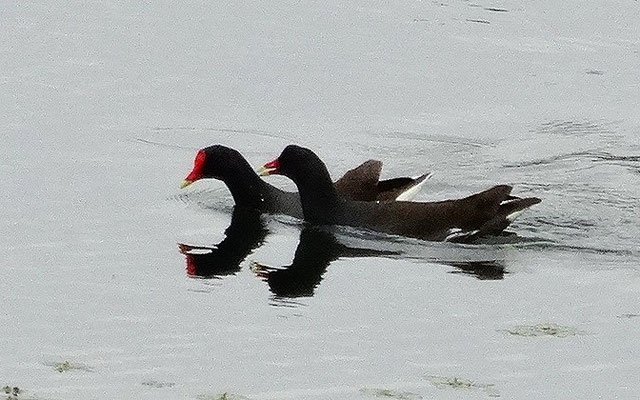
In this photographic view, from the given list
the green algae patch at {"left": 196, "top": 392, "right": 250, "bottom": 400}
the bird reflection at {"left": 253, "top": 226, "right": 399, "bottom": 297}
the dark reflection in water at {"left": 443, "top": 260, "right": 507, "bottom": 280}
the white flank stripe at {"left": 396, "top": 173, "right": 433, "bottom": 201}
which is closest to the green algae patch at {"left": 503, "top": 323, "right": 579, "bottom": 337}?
the dark reflection in water at {"left": 443, "top": 260, "right": 507, "bottom": 280}

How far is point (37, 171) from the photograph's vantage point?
14.8 m

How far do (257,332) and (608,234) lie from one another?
4.26 meters

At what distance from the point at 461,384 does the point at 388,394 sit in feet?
1.53

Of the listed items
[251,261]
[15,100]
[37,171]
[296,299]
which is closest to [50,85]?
[15,100]

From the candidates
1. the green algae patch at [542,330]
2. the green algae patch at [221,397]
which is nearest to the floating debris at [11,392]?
the green algae patch at [221,397]

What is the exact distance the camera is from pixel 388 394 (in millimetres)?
9422

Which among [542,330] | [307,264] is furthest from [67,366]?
[307,264]

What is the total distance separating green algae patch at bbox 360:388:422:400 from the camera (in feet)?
30.8

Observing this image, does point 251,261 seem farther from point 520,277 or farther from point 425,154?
point 425,154

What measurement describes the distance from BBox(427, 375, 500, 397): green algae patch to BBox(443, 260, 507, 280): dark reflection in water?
267cm

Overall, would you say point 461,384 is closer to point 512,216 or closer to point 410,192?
point 512,216

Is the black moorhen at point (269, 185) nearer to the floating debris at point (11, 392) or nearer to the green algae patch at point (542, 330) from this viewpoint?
the green algae patch at point (542, 330)

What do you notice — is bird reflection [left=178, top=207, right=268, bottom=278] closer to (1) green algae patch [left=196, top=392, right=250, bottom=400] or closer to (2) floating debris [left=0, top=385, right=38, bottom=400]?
(1) green algae patch [left=196, top=392, right=250, bottom=400]

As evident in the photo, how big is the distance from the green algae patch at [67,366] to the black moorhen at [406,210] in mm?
4393
